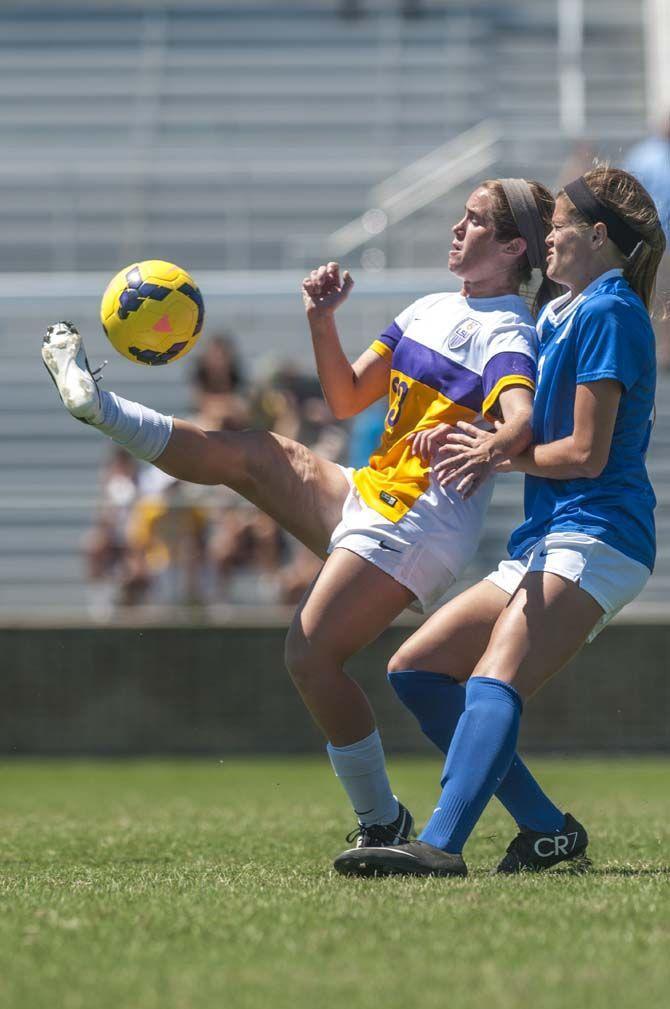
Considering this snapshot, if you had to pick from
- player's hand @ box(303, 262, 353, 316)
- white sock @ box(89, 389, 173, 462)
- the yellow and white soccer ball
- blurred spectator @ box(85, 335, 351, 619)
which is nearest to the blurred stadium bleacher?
blurred spectator @ box(85, 335, 351, 619)

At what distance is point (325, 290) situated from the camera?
5117mm

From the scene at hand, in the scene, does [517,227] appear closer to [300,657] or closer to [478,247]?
[478,247]

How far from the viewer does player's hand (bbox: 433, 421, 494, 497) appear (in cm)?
438

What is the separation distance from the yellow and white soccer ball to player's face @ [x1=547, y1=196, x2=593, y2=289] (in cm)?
134

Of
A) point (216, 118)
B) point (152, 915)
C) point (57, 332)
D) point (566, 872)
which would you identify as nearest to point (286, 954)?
point (152, 915)

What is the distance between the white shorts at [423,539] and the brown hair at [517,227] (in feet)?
2.14

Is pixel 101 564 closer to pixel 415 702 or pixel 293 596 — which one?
pixel 293 596

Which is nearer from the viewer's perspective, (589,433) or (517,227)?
(589,433)

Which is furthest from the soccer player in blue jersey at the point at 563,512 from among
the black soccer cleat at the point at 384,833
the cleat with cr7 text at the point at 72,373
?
the cleat with cr7 text at the point at 72,373

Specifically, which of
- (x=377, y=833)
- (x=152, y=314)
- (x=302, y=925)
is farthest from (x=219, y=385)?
(x=302, y=925)

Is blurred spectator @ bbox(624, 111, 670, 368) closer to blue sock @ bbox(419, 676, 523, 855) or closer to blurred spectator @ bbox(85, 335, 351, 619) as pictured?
blue sock @ bbox(419, 676, 523, 855)

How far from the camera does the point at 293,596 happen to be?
11227 millimetres

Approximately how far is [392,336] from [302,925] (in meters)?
2.17

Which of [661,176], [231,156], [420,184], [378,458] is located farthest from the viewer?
[231,156]
